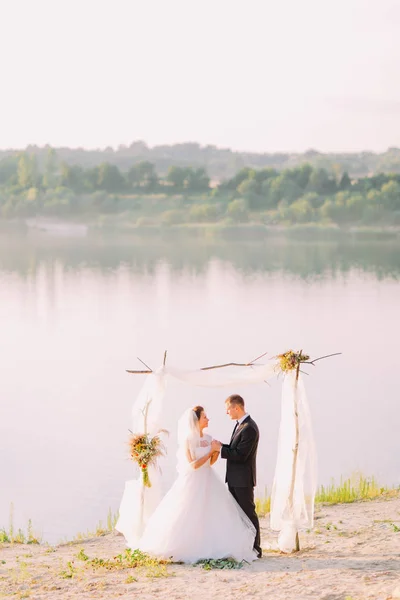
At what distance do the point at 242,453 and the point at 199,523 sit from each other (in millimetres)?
841

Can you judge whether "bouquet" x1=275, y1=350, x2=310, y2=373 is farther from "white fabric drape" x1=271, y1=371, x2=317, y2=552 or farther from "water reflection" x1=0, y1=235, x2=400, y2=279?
"water reflection" x1=0, y1=235, x2=400, y2=279

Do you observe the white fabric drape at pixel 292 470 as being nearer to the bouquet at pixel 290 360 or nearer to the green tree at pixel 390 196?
the bouquet at pixel 290 360

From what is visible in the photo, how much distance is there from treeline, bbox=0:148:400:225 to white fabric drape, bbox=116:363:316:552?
103 m

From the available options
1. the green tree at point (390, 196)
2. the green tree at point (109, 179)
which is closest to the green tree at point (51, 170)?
the green tree at point (109, 179)

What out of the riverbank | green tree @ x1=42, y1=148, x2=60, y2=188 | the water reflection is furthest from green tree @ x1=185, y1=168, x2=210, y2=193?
the water reflection

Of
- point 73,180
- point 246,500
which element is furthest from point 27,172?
Answer: point 246,500

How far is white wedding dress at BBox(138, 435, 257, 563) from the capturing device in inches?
383

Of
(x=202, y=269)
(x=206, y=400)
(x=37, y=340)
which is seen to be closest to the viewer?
(x=206, y=400)

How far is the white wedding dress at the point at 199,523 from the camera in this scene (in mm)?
9719

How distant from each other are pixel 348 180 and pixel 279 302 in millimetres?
73992

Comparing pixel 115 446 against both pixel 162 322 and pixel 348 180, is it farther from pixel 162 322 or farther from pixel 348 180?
pixel 348 180

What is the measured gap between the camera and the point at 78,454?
1998 centimetres

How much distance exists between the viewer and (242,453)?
9.80 meters

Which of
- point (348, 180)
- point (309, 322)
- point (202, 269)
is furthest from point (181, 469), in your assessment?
point (348, 180)
